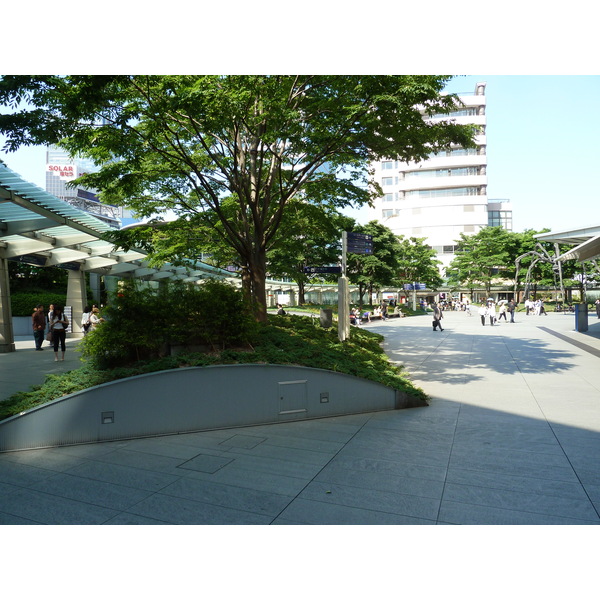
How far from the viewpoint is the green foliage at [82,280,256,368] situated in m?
7.25

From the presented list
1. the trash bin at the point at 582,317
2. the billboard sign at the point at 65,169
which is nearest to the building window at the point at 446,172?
the trash bin at the point at 582,317

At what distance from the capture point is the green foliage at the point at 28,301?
24852 mm

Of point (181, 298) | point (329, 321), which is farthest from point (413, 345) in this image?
point (181, 298)

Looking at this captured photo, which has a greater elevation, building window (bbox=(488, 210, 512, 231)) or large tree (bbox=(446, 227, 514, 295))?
building window (bbox=(488, 210, 512, 231))

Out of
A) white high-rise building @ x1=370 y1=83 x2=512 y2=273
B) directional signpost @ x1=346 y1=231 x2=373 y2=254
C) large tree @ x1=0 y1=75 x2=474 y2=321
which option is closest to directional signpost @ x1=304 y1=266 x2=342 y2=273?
directional signpost @ x1=346 y1=231 x2=373 y2=254

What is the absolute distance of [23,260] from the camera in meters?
17.1

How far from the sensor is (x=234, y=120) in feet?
32.1

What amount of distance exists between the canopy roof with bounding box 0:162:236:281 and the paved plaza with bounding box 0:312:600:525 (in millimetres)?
7373

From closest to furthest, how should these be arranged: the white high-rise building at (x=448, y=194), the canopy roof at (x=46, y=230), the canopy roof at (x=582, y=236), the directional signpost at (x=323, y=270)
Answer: the canopy roof at (x=46, y=230) < the directional signpost at (x=323, y=270) < the canopy roof at (x=582, y=236) < the white high-rise building at (x=448, y=194)

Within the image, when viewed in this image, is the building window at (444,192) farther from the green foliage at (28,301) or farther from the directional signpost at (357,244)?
the directional signpost at (357,244)

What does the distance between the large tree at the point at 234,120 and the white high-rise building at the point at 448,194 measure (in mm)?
66128

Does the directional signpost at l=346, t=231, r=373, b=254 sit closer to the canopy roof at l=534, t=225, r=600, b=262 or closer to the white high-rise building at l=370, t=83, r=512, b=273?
the canopy roof at l=534, t=225, r=600, b=262

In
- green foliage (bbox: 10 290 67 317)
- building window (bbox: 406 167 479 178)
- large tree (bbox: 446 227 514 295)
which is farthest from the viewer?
building window (bbox: 406 167 479 178)

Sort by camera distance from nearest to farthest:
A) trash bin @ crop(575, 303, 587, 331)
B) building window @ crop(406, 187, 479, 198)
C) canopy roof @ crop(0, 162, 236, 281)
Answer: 1. canopy roof @ crop(0, 162, 236, 281)
2. trash bin @ crop(575, 303, 587, 331)
3. building window @ crop(406, 187, 479, 198)
